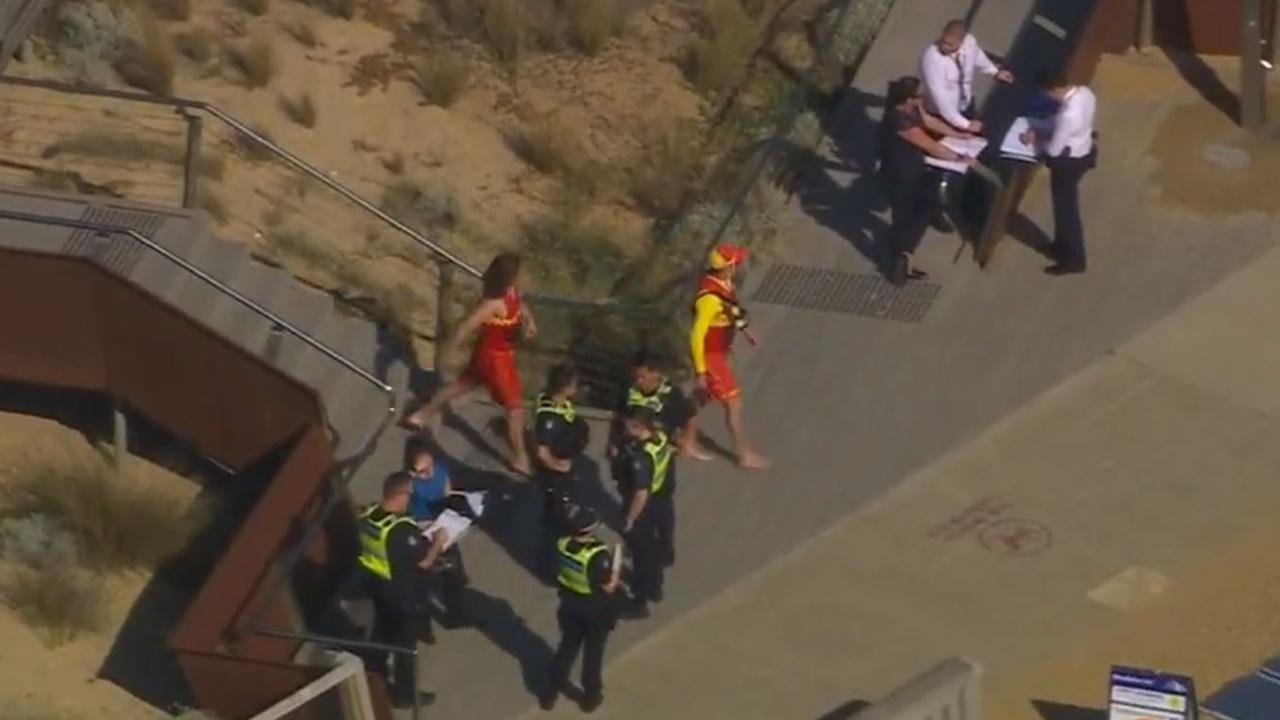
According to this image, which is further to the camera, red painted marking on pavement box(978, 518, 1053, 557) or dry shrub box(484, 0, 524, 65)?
dry shrub box(484, 0, 524, 65)

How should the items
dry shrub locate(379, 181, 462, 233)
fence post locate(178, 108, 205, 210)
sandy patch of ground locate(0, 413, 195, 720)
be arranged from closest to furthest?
1. sandy patch of ground locate(0, 413, 195, 720)
2. fence post locate(178, 108, 205, 210)
3. dry shrub locate(379, 181, 462, 233)

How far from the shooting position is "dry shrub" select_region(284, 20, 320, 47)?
2323 centimetres

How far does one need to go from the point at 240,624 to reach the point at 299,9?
Result: 8888 mm

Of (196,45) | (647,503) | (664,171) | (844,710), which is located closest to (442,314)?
(647,503)

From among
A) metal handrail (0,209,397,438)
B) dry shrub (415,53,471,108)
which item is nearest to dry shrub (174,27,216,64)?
dry shrub (415,53,471,108)

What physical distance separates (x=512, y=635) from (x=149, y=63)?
7433 millimetres

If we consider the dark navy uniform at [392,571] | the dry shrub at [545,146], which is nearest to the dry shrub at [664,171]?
the dry shrub at [545,146]

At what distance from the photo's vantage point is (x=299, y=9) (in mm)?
23594

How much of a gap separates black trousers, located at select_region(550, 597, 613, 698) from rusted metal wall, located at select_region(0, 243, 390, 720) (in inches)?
59.8

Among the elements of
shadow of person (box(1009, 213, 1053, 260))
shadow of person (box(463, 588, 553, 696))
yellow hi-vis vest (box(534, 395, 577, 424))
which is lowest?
shadow of person (box(463, 588, 553, 696))

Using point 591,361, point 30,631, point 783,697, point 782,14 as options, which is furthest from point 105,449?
point 782,14

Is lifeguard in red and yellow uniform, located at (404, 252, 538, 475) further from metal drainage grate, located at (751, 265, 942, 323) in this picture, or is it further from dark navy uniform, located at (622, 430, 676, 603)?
metal drainage grate, located at (751, 265, 942, 323)

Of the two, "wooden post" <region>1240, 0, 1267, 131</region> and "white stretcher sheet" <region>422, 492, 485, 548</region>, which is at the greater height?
"wooden post" <region>1240, 0, 1267, 131</region>

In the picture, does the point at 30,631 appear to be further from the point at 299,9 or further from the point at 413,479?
the point at 299,9
